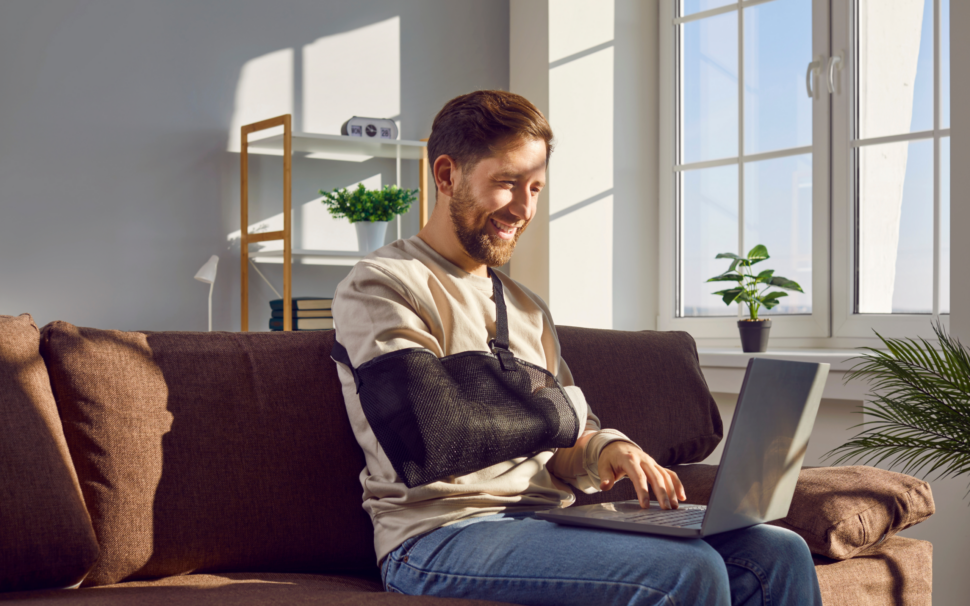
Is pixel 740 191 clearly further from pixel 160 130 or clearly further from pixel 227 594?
pixel 227 594

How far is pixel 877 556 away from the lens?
5.69 feet

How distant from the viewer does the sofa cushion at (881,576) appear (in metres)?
1.61

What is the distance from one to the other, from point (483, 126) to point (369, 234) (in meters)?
1.72

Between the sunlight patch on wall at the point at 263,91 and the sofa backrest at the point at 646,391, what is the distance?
Result: 1707 millimetres

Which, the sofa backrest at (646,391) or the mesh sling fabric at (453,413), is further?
the sofa backrest at (646,391)

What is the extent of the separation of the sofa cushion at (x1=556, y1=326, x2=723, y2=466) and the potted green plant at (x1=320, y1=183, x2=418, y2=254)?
1.30 meters

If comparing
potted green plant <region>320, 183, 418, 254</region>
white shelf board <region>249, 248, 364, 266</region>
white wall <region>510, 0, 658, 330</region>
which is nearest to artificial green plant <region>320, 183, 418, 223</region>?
Result: potted green plant <region>320, 183, 418, 254</region>

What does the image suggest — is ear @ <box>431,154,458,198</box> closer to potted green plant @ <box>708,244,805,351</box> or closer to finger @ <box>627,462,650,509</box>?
finger @ <box>627,462,650,509</box>

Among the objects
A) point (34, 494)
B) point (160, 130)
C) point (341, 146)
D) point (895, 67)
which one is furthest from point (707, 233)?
point (34, 494)

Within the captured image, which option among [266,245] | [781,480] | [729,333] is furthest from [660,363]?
[266,245]

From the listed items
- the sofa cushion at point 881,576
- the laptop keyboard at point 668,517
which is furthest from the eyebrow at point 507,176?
the sofa cushion at point 881,576

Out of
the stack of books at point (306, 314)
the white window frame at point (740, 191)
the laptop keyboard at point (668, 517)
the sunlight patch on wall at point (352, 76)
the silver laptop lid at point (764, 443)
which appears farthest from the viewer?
the sunlight patch on wall at point (352, 76)

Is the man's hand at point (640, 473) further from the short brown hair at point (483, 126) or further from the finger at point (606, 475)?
the short brown hair at point (483, 126)

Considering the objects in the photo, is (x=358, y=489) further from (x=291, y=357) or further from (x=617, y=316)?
(x=617, y=316)
